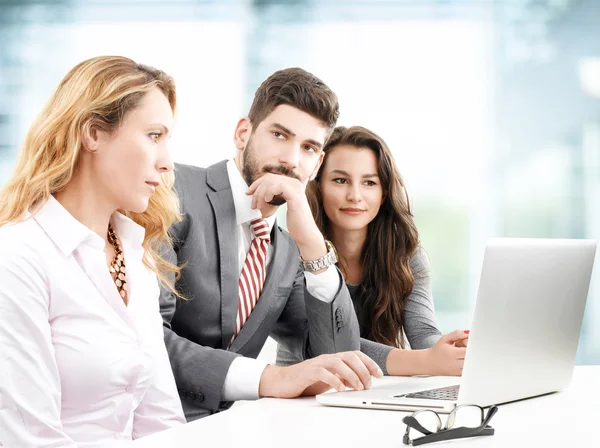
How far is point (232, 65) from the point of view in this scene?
5008 mm

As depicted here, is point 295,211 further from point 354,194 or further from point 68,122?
point 68,122

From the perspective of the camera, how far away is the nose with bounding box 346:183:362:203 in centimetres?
253

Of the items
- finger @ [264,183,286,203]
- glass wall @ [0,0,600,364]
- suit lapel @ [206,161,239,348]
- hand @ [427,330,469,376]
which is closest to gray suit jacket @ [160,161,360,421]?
suit lapel @ [206,161,239,348]

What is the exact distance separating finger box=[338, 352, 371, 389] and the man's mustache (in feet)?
2.80

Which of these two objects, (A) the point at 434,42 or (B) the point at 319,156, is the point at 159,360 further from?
(A) the point at 434,42

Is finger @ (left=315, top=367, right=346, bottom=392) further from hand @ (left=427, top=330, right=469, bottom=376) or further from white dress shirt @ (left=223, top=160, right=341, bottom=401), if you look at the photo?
hand @ (left=427, top=330, right=469, bottom=376)

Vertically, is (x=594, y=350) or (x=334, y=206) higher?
(x=334, y=206)

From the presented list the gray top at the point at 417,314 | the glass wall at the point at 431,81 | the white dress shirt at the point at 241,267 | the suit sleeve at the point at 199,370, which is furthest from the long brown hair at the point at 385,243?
the glass wall at the point at 431,81

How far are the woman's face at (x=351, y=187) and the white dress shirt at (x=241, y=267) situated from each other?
1.55 ft

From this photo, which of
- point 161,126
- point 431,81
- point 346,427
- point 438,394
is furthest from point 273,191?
point 431,81

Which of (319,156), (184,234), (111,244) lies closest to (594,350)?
(319,156)

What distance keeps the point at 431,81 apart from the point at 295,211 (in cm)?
330

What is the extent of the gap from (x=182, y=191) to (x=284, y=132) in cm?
37

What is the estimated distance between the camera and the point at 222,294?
6.36 ft
